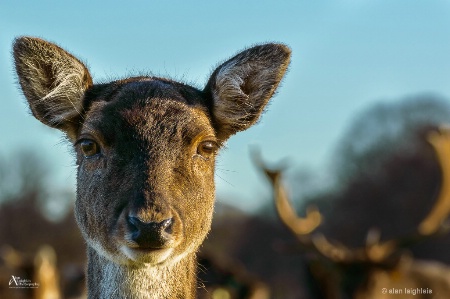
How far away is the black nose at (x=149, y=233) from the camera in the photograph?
6.05 m

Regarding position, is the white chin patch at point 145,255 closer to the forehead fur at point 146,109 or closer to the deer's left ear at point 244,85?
the forehead fur at point 146,109

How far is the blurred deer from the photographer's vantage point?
17.5 m

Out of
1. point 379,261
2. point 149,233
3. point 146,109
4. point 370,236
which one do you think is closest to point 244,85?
point 146,109

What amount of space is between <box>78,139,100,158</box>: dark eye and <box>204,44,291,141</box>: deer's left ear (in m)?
0.98

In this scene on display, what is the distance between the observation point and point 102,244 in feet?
21.3

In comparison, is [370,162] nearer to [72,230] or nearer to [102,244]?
[72,230]

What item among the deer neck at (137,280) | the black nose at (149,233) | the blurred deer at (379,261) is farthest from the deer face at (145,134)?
the blurred deer at (379,261)

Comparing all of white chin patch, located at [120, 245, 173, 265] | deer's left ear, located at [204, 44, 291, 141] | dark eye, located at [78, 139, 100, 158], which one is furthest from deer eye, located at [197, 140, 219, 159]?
white chin patch, located at [120, 245, 173, 265]

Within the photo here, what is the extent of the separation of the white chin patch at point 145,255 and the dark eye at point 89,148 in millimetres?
851

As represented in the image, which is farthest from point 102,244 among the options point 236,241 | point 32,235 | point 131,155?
point 236,241

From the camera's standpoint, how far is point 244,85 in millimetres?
7512

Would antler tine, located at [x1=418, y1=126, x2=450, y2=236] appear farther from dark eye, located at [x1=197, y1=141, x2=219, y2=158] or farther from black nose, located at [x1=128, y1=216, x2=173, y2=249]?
black nose, located at [x1=128, y1=216, x2=173, y2=249]

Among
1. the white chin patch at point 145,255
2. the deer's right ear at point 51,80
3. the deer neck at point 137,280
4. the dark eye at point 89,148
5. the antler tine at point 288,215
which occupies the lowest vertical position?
the antler tine at point 288,215

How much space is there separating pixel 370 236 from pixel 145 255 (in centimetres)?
1419
